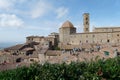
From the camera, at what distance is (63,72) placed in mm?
14484

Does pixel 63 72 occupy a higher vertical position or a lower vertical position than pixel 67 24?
lower

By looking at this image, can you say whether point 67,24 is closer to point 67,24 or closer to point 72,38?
point 67,24

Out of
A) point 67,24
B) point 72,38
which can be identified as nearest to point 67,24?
point 67,24

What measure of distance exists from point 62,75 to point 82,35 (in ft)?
225

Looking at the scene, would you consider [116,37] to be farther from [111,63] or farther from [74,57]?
[111,63]

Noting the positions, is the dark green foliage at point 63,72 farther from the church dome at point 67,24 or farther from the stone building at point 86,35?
the church dome at point 67,24

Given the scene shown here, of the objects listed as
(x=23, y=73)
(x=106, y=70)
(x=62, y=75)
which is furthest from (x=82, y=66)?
(x=23, y=73)

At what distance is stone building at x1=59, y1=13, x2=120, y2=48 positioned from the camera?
250 feet

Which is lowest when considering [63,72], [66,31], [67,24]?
[63,72]

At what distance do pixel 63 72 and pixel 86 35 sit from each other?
67850 mm

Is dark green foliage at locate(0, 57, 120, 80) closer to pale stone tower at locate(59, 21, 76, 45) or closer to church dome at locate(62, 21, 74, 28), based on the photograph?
pale stone tower at locate(59, 21, 76, 45)

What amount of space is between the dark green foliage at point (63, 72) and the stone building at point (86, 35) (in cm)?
5630

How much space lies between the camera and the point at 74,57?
28.7 m

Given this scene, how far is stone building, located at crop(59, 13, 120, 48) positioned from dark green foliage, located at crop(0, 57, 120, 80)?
2217 inches
